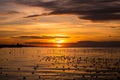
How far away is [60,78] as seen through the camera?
46.8 metres

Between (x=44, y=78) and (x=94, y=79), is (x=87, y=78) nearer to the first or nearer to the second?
(x=94, y=79)

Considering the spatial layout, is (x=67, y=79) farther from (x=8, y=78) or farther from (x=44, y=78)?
(x=8, y=78)

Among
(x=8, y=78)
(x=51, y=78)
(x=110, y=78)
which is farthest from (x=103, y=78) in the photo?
(x=8, y=78)

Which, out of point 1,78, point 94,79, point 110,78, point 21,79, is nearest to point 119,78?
point 110,78

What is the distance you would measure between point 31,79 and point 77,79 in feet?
26.9

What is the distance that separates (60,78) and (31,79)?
5.19m

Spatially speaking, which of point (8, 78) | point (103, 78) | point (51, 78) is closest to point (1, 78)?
point (8, 78)

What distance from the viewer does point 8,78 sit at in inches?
1863

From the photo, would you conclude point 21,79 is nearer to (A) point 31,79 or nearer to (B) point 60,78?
(A) point 31,79

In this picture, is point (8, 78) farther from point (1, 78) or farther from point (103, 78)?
point (103, 78)

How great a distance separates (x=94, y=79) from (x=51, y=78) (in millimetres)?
7712

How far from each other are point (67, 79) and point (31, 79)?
6415 millimetres

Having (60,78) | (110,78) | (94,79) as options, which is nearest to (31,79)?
(60,78)

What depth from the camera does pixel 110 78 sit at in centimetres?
4822
